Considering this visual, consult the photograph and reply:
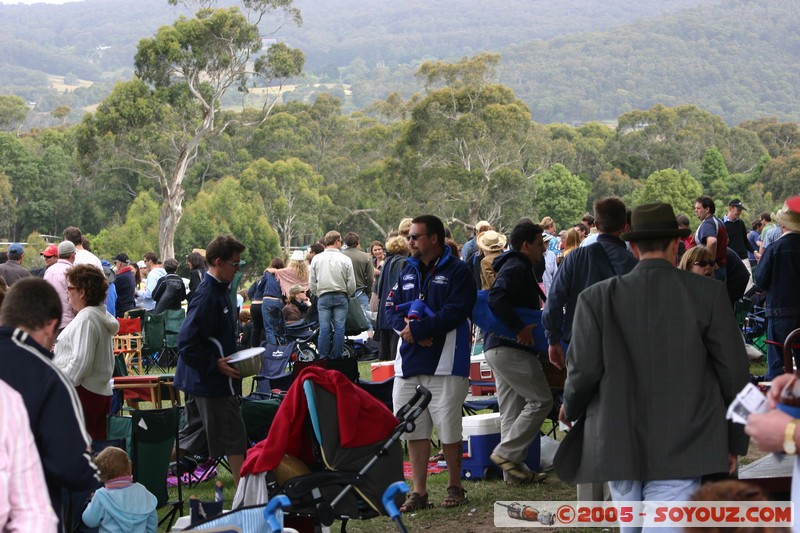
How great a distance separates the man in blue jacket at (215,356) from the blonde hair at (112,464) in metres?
1.03

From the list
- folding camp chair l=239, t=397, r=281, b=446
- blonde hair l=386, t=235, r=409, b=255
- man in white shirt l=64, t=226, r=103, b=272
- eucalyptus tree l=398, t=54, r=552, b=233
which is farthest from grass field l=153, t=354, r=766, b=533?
eucalyptus tree l=398, t=54, r=552, b=233

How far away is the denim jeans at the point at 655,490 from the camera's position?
3.81 metres

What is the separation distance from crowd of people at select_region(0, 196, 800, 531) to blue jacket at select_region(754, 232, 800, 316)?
0.04 feet

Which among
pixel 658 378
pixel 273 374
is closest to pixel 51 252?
pixel 273 374

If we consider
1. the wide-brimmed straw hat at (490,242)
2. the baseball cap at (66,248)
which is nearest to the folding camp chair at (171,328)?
the baseball cap at (66,248)

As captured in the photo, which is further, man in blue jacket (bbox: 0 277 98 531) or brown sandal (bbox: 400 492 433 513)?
brown sandal (bbox: 400 492 433 513)

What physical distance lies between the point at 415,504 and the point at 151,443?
65.8 inches

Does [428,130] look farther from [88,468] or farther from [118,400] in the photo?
[88,468]

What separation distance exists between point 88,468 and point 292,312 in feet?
35.8

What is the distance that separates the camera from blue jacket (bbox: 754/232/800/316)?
7453mm

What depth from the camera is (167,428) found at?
255 inches

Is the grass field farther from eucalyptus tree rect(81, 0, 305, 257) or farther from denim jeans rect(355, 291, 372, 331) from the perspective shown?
eucalyptus tree rect(81, 0, 305, 257)

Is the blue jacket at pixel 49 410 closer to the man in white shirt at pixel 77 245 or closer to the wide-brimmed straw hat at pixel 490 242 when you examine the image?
the wide-brimmed straw hat at pixel 490 242

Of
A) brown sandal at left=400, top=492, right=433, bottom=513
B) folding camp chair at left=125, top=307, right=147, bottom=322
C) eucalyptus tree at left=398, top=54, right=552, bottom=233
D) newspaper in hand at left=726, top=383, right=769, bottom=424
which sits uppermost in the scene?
newspaper in hand at left=726, top=383, right=769, bottom=424
